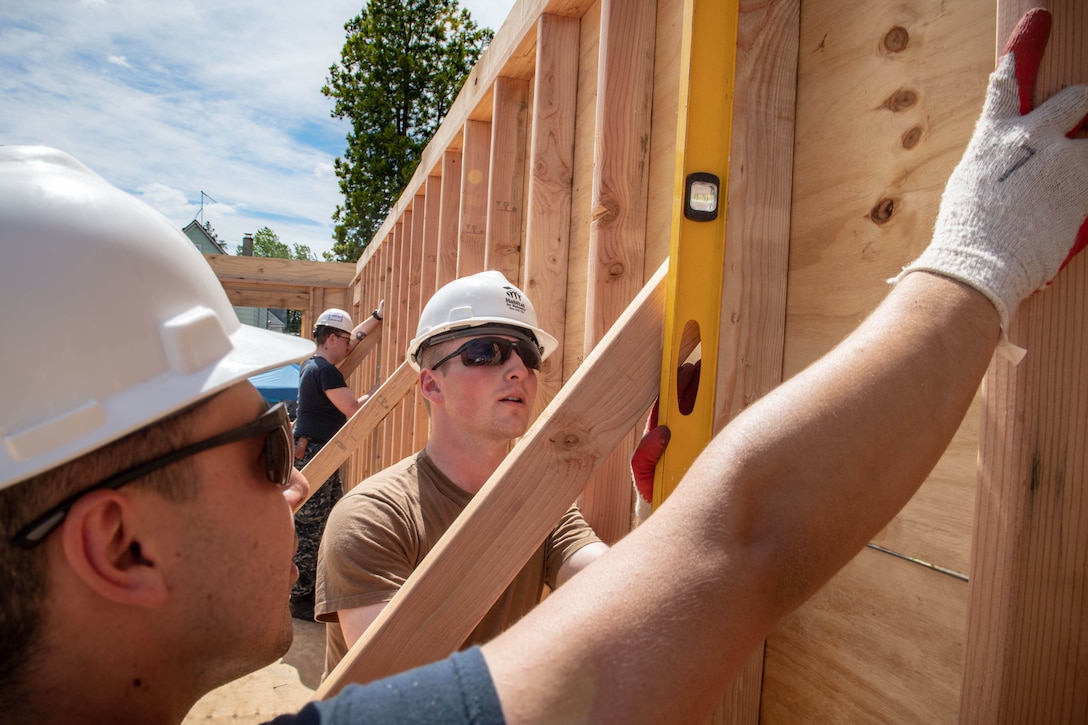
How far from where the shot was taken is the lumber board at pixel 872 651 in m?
1.25

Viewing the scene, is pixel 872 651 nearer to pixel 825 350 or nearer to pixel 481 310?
pixel 825 350

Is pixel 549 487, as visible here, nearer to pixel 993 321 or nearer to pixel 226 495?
pixel 226 495

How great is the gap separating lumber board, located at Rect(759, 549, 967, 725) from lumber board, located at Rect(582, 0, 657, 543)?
2.49 feet

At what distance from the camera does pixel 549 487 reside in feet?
4.50

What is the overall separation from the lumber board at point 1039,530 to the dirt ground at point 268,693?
174 inches

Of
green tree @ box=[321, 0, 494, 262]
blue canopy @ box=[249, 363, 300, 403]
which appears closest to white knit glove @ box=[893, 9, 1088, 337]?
blue canopy @ box=[249, 363, 300, 403]

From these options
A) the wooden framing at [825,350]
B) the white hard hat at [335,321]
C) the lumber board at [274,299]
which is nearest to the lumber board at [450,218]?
the wooden framing at [825,350]

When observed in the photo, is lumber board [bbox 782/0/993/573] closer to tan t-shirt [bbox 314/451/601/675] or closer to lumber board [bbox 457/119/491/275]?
tan t-shirt [bbox 314/451/601/675]

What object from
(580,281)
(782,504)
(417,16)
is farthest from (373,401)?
(417,16)

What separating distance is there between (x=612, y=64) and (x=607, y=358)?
4.18 ft

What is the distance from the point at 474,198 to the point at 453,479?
2.00 metres

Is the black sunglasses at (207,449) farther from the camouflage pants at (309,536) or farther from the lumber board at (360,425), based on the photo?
the camouflage pants at (309,536)

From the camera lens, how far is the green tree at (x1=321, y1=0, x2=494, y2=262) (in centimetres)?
2262

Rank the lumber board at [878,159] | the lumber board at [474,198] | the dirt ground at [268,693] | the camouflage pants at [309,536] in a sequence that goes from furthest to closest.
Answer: the camouflage pants at [309,536] → the dirt ground at [268,693] → the lumber board at [474,198] → the lumber board at [878,159]
